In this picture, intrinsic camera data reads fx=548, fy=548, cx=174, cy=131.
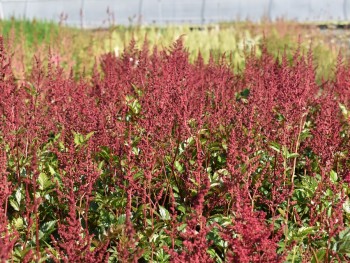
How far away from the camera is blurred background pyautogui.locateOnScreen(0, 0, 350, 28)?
25453mm

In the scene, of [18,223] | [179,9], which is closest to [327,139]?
[18,223]

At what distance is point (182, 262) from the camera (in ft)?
6.88

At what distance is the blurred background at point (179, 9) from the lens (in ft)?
83.5

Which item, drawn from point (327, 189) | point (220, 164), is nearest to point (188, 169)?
point (220, 164)

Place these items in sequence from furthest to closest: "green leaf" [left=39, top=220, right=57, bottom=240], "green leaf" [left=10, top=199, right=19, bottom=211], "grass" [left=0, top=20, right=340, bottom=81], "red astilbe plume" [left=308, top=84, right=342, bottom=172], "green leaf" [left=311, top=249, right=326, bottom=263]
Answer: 1. "grass" [left=0, top=20, right=340, bottom=81]
2. "red astilbe plume" [left=308, top=84, right=342, bottom=172]
3. "green leaf" [left=10, top=199, right=19, bottom=211]
4. "green leaf" [left=39, top=220, right=57, bottom=240]
5. "green leaf" [left=311, top=249, right=326, bottom=263]

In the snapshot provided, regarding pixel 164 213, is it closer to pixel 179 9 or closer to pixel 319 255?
pixel 319 255

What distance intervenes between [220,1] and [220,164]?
2368 centimetres

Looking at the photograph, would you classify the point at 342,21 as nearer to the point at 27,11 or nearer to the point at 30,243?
the point at 27,11

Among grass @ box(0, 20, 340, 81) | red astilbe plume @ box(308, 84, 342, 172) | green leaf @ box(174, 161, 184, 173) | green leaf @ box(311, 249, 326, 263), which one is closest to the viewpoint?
green leaf @ box(311, 249, 326, 263)

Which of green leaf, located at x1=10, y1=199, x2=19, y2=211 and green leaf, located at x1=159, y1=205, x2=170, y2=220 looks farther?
green leaf, located at x1=10, y1=199, x2=19, y2=211

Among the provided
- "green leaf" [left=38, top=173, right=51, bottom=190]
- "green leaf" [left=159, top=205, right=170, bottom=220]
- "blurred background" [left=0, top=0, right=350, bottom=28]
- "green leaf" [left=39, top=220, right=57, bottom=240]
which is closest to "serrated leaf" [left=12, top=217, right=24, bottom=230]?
"green leaf" [left=39, top=220, right=57, bottom=240]

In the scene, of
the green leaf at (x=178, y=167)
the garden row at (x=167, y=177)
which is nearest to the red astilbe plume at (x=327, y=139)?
the garden row at (x=167, y=177)

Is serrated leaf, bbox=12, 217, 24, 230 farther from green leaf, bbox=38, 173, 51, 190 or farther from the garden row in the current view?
green leaf, bbox=38, 173, 51, 190

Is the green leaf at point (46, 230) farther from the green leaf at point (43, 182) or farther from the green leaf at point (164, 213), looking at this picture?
the green leaf at point (164, 213)
